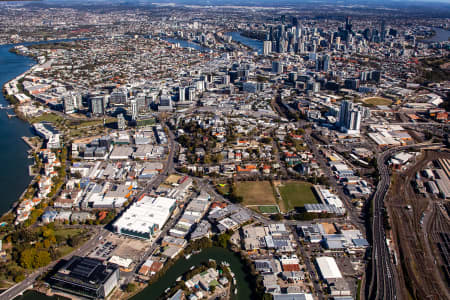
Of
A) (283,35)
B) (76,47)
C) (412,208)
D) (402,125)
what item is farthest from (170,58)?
(412,208)

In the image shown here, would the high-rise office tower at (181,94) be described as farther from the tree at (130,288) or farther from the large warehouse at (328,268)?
the tree at (130,288)

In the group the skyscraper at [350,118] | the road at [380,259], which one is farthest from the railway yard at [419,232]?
the skyscraper at [350,118]

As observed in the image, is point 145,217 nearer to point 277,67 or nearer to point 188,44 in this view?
point 277,67

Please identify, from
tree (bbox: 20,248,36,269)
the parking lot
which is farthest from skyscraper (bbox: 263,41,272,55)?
tree (bbox: 20,248,36,269)

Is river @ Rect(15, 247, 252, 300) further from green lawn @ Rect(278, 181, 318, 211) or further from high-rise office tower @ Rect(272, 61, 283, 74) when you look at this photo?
high-rise office tower @ Rect(272, 61, 283, 74)

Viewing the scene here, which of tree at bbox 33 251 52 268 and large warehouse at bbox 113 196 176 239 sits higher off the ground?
large warehouse at bbox 113 196 176 239
